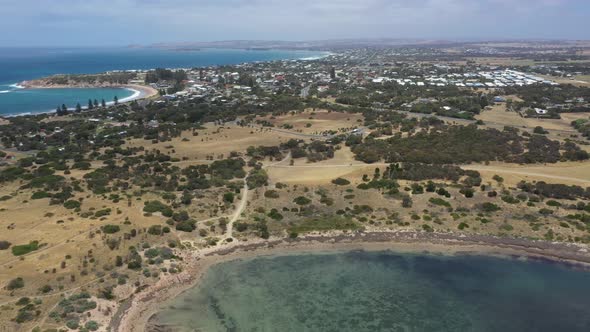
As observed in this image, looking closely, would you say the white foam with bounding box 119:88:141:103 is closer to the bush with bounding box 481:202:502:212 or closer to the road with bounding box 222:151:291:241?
the road with bounding box 222:151:291:241

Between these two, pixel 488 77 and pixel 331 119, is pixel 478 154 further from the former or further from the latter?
pixel 488 77

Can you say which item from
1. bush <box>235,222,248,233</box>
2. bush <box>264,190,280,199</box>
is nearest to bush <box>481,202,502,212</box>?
bush <box>264,190,280,199</box>

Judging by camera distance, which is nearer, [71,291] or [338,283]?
[71,291]

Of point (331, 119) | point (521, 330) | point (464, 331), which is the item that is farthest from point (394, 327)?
point (331, 119)

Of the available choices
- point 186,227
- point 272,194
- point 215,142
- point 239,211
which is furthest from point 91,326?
point 215,142

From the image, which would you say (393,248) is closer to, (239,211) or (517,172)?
(239,211)
